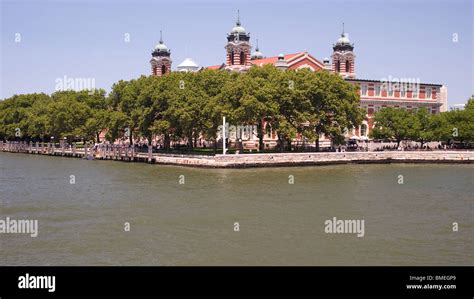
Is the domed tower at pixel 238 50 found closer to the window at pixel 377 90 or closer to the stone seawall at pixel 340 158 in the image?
the window at pixel 377 90

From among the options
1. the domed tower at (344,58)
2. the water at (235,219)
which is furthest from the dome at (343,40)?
the water at (235,219)

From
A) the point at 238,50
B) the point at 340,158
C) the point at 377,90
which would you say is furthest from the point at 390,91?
the point at 340,158

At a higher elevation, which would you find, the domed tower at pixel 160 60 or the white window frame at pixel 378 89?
the domed tower at pixel 160 60

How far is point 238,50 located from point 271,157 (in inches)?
1481

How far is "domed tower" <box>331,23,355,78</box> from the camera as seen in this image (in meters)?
104

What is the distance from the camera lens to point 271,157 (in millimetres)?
64125

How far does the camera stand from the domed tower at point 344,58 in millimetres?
104312

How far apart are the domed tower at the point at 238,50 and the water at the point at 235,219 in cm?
4909

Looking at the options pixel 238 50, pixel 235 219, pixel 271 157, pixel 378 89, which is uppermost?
pixel 238 50

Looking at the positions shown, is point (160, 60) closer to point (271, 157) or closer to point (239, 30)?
point (239, 30)

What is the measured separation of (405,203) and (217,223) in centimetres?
1287

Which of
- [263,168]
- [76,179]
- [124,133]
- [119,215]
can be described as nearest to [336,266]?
[119,215]

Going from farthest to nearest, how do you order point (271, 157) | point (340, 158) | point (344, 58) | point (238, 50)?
point (344, 58)
point (238, 50)
point (340, 158)
point (271, 157)

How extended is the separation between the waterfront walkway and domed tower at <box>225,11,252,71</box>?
2791cm
